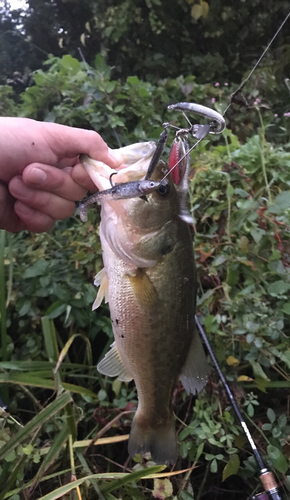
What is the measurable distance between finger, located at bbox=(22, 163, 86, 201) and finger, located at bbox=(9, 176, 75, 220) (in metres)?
0.02

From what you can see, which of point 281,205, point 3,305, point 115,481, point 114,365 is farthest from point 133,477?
point 281,205

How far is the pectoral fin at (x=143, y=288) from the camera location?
90 centimetres

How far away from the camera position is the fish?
2.92ft

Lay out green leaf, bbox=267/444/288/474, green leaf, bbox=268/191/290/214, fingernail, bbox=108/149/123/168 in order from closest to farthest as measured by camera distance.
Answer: fingernail, bbox=108/149/123/168 < green leaf, bbox=267/444/288/474 < green leaf, bbox=268/191/290/214

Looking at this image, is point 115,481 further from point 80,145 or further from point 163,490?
point 80,145

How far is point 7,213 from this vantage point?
1.25 m

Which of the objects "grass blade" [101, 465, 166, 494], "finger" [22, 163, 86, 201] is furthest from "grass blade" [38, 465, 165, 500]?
"finger" [22, 163, 86, 201]

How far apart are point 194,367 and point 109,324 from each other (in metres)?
0.70

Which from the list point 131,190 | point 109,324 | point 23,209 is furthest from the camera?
point 109,324

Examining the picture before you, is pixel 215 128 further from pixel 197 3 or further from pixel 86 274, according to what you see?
pixel 197 3

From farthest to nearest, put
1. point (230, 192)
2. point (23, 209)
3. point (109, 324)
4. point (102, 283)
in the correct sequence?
point (109, 324)
point (230, 192)
point (23, 209)
point (102, 283)

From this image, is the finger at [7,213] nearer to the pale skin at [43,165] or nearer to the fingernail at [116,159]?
the pale skin at [43,165]

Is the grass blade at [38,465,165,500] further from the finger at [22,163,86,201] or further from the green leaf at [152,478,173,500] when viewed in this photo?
the finger at [22,163,86,201]

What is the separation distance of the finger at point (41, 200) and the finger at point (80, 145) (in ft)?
0.48
